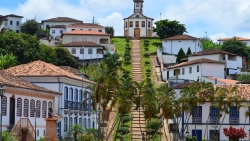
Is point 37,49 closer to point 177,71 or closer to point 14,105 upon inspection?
point 177,71

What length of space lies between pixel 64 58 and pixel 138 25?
50.0m

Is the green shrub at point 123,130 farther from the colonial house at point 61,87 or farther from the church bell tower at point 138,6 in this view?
the church bell tower at point 138,6

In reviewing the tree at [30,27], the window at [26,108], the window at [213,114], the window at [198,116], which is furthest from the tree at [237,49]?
the window at [26,108]

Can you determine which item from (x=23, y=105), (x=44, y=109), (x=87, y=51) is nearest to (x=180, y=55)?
(x=87, y=51)

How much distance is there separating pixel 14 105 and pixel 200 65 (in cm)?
4464

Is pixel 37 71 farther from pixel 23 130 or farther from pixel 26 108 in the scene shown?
pixel 23 130

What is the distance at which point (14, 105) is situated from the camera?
5656cm

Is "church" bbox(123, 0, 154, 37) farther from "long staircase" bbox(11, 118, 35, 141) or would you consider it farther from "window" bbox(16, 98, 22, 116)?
"long staircase" bbox(11, 118, 35, 141)

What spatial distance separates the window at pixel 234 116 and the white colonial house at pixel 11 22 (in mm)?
81819

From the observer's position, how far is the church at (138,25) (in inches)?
6152

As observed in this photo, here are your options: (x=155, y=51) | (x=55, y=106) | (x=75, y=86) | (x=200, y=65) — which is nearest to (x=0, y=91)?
(x=55, y=106)

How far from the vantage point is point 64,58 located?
110 m

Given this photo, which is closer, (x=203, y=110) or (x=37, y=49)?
(x=203, y=110)

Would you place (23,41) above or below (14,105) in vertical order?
above
